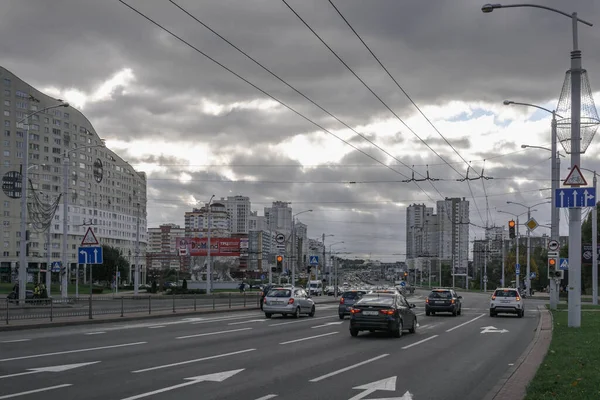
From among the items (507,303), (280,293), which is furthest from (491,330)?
(280,293)

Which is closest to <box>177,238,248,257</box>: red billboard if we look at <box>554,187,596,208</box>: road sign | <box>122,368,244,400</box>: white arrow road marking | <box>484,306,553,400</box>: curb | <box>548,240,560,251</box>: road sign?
<box>548,240,560,251</box>: road sign

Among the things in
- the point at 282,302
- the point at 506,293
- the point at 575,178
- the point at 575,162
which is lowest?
the point at 282,302

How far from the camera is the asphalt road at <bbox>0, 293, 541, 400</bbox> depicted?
1140 centimetres

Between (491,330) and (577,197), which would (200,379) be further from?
(491,330)

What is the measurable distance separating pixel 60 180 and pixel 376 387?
124919 mm

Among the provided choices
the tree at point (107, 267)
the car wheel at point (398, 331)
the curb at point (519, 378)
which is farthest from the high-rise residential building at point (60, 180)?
the curb at point (519, 378)

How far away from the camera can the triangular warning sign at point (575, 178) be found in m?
21.6

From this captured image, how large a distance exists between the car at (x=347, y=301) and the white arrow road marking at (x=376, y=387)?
68.6 feet

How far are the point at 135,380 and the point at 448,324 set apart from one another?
20.8 m

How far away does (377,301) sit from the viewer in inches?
901

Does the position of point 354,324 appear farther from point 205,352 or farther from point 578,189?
point 578,189

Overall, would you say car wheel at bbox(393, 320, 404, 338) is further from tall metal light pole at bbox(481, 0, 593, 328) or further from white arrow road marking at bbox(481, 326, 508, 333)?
tall metal light pole at bbox(481, 0, 593, 328)

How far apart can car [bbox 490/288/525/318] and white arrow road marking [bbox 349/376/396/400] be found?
2626cm

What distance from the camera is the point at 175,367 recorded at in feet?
47.2
